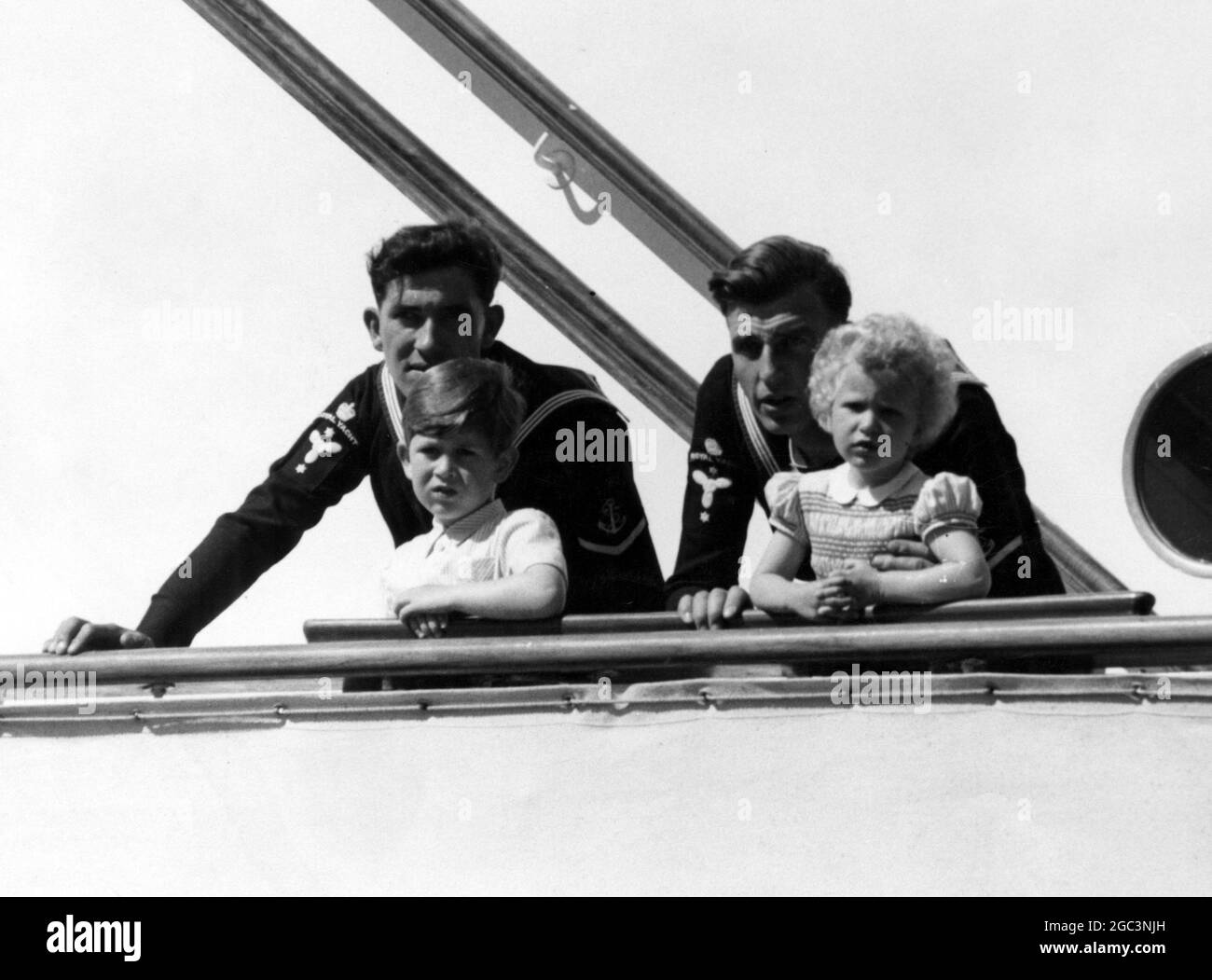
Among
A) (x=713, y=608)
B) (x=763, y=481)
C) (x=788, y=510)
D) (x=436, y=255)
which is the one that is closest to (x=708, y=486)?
(x=763, y=481)

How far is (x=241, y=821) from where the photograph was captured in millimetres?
2527

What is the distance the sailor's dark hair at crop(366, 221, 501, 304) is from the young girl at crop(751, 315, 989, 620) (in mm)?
536

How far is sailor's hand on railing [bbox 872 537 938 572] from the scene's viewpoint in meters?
2.50

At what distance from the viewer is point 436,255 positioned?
298 cm

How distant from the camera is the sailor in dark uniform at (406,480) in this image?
113 inches

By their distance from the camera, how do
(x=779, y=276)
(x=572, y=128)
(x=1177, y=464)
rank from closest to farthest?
(x=779, y=276)
(x=1177, y=464)
(x=572, y=128)

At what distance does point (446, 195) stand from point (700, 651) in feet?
5.17

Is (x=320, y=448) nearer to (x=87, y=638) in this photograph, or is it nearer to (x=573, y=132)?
(x=87, y=638)

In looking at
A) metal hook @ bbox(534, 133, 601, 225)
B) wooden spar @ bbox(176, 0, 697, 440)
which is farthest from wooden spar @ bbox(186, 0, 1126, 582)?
metal hook @ bbox(534, 133, 601, 225)

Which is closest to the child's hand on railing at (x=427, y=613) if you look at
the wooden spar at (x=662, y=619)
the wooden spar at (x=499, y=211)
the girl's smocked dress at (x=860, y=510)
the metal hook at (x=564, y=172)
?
the wooden spar at (x=662, y=619)
